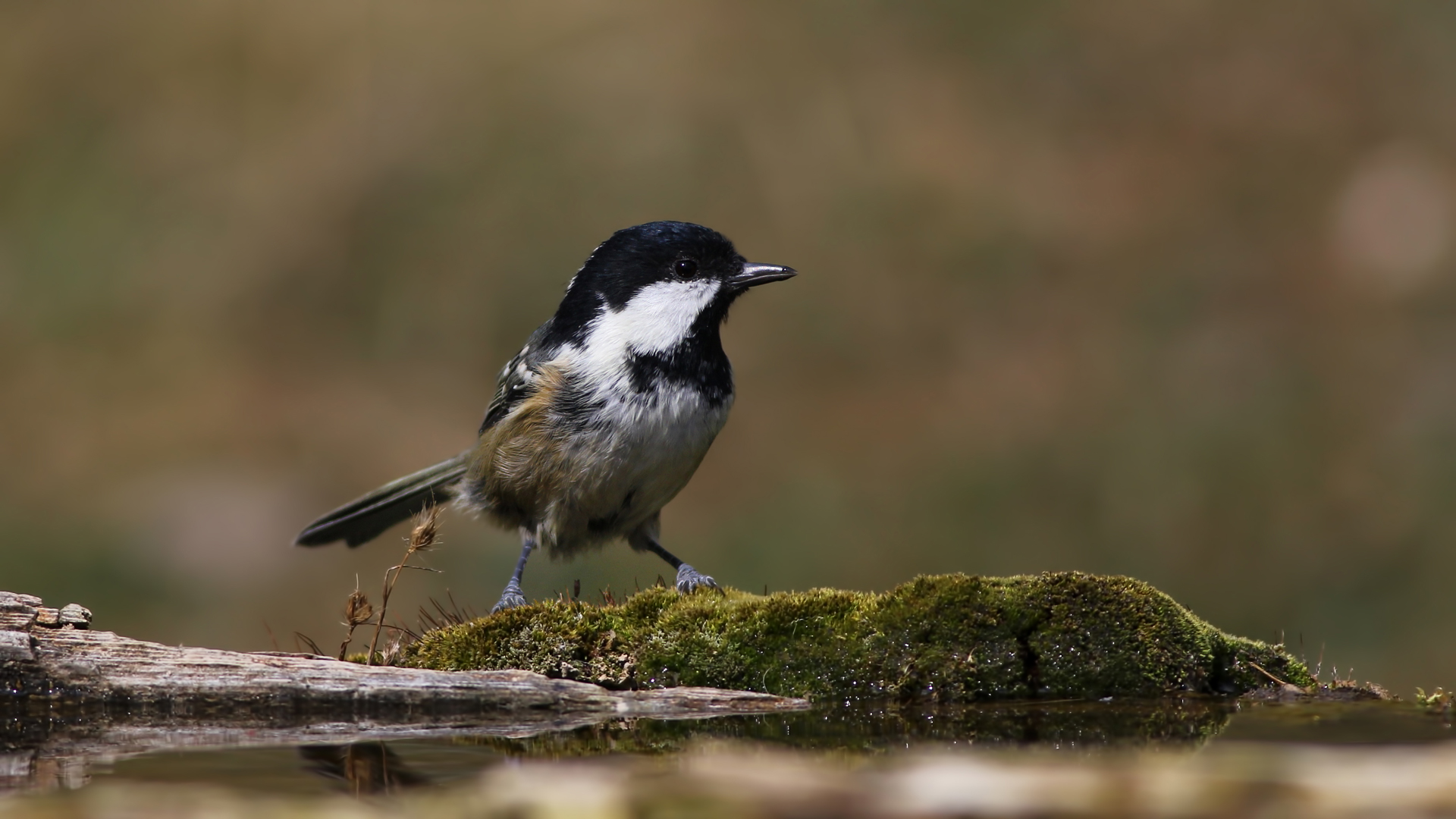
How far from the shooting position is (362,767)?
2.30m

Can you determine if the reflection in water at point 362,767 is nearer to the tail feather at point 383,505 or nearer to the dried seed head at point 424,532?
the dried seed head at point 424,532

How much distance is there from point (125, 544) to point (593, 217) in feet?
15.9

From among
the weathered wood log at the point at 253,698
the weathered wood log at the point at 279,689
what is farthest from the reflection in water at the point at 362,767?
the weathered wood log at the point at 279,689

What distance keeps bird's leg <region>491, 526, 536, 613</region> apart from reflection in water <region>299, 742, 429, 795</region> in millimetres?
1476

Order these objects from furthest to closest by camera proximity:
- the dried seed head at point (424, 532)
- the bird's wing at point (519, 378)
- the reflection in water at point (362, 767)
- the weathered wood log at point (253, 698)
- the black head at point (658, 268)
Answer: the bird's wing at point (519, 378) < the black head at point (658, 268) < the dried seed head at point (424, 532) < the weathered wood log at point (253, 698) < the reflection in water at point (362, 767)

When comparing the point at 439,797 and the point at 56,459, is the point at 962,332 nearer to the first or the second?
the point at 56,459

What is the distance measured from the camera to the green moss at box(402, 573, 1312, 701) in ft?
9.96

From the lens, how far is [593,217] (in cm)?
1121

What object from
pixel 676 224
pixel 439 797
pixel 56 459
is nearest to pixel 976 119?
pixel 676 224

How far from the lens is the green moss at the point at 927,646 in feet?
9.96

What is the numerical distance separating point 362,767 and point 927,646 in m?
1.45

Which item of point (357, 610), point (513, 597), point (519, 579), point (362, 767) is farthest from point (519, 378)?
point (362, 767)

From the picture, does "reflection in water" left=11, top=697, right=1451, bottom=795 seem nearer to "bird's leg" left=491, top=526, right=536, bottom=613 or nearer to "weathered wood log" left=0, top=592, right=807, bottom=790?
"weathered wood log" left=0, top=592, right=807, bottom=790

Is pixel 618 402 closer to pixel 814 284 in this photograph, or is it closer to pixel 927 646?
pixel 927 646
